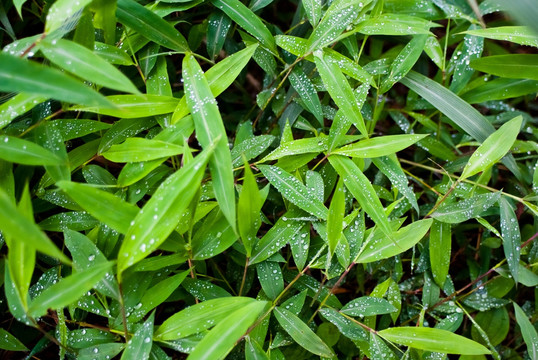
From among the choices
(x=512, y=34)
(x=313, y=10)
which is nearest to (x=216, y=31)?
(x=313, y=10)

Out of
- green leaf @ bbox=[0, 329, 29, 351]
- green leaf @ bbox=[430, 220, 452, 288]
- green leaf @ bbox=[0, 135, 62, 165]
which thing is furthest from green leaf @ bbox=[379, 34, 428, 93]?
green leaf @ bbox=[0, 329, 29, 351]

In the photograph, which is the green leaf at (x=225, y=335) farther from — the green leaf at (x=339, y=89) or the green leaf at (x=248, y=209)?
the green leaf at (x=339, y=89)

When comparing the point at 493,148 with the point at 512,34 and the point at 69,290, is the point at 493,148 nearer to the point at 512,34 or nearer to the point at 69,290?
the point at 512,34

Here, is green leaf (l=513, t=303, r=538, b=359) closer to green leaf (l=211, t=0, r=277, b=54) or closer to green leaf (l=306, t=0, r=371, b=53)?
green leaf (l=306, t=0, r=371, b=53)

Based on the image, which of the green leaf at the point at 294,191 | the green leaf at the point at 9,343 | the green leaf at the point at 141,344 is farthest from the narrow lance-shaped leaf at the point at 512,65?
the green leaf at the point at 9,343

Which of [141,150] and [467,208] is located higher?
[141,150]

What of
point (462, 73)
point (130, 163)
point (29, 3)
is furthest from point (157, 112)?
point (462, 73)

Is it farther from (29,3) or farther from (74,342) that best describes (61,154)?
(29,3)
